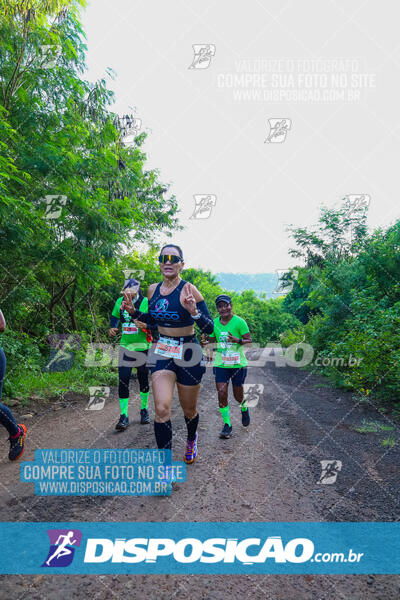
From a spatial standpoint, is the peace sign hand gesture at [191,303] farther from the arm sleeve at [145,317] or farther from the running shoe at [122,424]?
the running shoe at [122,424]

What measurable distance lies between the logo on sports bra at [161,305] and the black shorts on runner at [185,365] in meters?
0.37

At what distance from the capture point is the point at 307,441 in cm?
546

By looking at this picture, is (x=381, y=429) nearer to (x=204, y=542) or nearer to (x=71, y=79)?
(x=204, y=542)

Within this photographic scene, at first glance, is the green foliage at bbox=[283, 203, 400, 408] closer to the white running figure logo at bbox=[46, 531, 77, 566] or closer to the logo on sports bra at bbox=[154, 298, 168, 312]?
the logo on sports bra at bbox=[154, 298, 168, 312]

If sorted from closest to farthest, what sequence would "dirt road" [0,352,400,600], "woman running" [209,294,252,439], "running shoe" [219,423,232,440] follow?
1. "dirt road" [0,352,400,600]
2. "running shoe" [219,423,232,440]
3. "woman running" [209,294,252,439]

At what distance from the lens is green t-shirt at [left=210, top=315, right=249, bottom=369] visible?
571 cm

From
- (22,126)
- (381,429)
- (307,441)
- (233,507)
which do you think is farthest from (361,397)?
(22,126)

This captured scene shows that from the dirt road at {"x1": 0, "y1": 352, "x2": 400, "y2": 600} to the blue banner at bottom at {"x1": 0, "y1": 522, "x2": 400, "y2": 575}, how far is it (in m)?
0.10

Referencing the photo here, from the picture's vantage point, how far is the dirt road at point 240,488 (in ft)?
7.42

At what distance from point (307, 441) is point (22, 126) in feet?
27.4

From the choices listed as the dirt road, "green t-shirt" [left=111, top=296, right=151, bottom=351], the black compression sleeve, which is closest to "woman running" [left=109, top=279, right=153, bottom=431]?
"green t-shirt" [left=111, top=296, right=151, bottom=351]

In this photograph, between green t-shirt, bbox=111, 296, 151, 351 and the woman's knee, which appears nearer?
the woman's knee

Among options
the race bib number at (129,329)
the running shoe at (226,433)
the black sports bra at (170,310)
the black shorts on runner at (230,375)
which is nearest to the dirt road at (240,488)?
the running shoe at (226,433)

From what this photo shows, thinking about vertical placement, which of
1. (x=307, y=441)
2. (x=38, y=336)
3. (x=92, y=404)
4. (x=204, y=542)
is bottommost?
(x=38, y=336)
